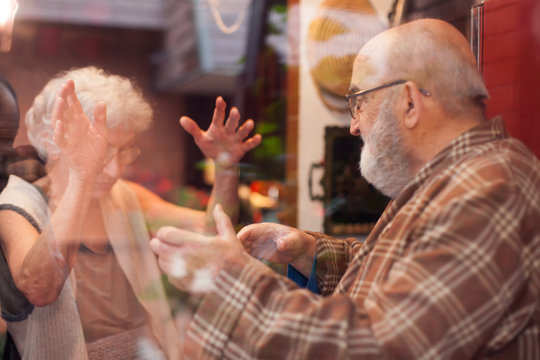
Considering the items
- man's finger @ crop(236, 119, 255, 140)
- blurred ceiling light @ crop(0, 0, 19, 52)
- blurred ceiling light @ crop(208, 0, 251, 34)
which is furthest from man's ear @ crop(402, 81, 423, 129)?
blurred ceiling light @ crop(208, 0, 251, 34)

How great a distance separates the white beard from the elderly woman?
373 millimetres

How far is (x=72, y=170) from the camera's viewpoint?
1.06 meters

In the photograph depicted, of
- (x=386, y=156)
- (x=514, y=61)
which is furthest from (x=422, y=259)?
(x=514, y=61)

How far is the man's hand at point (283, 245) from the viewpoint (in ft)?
3.77

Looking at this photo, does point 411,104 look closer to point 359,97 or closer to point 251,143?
point 359,97

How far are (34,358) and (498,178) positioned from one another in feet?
3.32

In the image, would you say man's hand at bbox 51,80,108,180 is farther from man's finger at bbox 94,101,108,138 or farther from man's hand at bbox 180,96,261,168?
man's hand at bbox 180,96,261,168

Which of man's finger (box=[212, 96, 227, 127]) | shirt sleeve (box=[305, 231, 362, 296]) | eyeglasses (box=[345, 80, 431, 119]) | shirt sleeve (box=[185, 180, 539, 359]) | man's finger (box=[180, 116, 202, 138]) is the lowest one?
shirt sleeve (box=[305, 231, 362, 296])

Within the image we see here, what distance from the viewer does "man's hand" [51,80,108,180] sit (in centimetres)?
105

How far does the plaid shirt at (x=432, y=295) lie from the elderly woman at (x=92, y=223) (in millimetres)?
375

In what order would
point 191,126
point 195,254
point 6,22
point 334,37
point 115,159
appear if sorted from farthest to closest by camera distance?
point 334,37 < point 191,126 < point 115,159 < point 6,22 < point 195,254

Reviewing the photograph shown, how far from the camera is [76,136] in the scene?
104 centimetres

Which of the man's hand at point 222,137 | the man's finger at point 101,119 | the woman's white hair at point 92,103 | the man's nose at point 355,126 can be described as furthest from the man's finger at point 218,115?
the man's nose at point 355,126

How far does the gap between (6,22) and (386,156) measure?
34.8 inches
